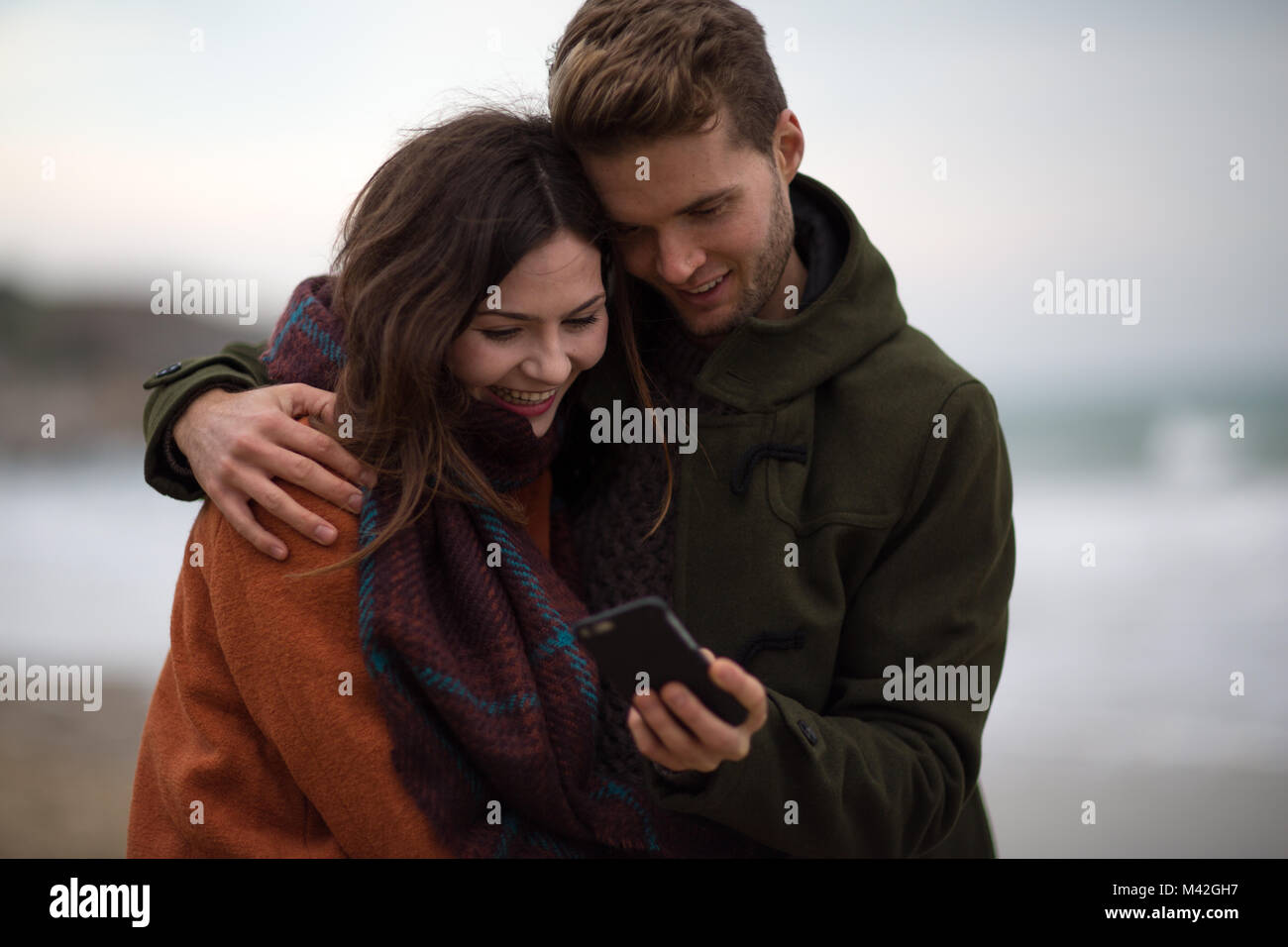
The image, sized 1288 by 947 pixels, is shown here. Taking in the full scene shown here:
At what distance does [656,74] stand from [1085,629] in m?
5.34

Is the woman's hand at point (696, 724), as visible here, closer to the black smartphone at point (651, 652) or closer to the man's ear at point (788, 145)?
the black smartphone at point (651, 652)

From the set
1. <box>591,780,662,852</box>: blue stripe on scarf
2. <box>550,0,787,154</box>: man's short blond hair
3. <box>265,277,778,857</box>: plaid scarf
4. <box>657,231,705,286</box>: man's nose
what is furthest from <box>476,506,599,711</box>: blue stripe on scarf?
<box>550,0,787,154</box>: man's short blond hair

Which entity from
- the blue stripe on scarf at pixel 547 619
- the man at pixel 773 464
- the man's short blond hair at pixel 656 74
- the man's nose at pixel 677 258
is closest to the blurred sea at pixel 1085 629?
the man at pixel 773 464

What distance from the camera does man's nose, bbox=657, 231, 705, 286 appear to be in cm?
207

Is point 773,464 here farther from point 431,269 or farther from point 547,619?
point 431,269

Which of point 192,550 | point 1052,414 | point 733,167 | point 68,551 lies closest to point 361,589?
point 192,550

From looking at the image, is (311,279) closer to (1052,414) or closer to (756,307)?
(756,307)

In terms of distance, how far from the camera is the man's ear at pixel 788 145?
2.24 metres

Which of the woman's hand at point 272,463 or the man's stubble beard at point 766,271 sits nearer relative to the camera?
the woman's hand at point 272,463


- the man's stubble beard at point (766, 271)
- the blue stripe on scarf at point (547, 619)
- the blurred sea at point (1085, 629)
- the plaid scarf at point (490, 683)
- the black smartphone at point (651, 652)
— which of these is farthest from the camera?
the blurred sea at point (1085, 629)

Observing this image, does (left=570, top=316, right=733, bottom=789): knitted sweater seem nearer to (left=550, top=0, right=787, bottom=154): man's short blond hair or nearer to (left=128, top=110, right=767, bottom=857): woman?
(left=128, top=110, right=767, bottom=857): woman

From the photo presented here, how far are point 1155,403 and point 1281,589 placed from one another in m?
2.85

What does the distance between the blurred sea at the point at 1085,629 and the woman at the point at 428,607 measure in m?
3.01

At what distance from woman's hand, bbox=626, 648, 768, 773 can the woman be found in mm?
299
